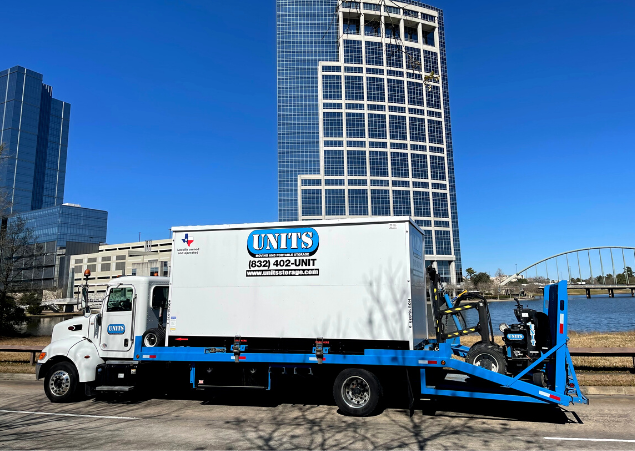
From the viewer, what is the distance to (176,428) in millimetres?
7754

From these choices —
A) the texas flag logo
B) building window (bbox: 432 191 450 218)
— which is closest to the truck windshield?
the texas flag logo

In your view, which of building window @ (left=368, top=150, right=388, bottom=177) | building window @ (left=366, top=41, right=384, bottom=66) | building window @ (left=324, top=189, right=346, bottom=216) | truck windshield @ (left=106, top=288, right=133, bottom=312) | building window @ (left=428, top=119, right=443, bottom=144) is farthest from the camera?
building window @ (left=428, top=119, right=443, bottom=144)

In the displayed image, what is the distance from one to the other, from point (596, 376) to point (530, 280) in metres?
161

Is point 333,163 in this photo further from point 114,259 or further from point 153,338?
point 153,338

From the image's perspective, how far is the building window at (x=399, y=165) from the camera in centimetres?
10606

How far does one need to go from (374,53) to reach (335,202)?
132ft

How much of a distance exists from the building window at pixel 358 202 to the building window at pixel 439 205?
57.1 feet

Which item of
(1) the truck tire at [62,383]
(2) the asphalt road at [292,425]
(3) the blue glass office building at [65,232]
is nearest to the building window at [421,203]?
(2) the asphalt road at [292,425]

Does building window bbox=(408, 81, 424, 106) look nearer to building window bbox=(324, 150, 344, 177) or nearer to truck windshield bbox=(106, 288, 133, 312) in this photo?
building window bbox=(324, 150, 344, 177)

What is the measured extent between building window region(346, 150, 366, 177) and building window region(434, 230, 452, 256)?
2264cm

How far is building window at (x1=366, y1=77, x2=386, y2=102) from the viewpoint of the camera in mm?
108938

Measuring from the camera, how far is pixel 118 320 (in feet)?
33.9

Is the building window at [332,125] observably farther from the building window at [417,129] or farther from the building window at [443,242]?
the building window at [443,242]

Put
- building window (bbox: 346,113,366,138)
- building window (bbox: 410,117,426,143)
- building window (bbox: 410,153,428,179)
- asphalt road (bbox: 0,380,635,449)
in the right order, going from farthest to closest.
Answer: building window (bbox: 410,117,426,143)
building window (bbox: 410,153,428,179)
building window (bbox: 346,113,366,138)
asphalt road (bbox: 0,380,635,449)
